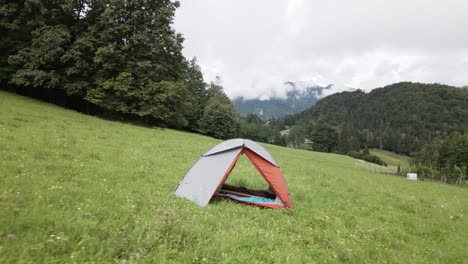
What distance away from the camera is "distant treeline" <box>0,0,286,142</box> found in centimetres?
2716

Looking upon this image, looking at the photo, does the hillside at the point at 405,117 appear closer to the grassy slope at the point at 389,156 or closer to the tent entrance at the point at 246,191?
the grassy slope at the point at 389,156

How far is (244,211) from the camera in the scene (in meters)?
6.98

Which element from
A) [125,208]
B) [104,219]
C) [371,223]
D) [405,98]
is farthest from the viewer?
[405,98]

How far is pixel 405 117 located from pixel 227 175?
167m

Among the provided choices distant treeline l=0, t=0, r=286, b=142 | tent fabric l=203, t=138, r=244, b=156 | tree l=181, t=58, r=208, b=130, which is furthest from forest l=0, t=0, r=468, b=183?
tent fabric l=203, t=138, r=244, b=156

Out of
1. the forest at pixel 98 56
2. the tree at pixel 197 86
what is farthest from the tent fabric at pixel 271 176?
the tree at pixel 197 86

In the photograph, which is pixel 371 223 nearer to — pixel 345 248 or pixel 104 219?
pixel 345 248

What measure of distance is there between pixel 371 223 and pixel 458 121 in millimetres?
160611

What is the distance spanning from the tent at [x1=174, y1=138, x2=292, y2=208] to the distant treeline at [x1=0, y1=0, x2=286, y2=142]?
77.5ft

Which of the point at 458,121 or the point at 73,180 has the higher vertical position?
the point at 458,121

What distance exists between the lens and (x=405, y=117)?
467 feet

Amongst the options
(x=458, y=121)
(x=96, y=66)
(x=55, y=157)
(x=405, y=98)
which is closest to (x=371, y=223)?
(x=55, y=157)

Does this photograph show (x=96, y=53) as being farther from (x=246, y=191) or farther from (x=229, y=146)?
(x=246, y=191)

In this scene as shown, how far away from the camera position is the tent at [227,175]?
7.52m
